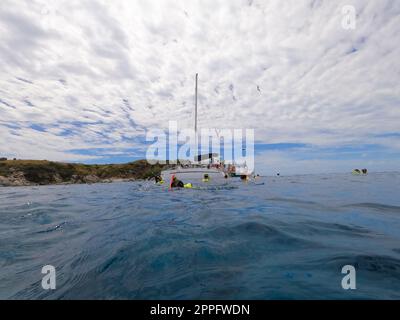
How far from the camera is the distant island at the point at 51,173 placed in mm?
57844

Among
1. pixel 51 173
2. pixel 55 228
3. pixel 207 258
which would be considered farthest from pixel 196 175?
pixel 51 173

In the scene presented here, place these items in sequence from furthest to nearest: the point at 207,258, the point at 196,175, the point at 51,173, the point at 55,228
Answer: the point at 51,173
the point at 196,175
the point at 55,228
the point at 207,258

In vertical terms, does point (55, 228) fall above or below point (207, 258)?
below

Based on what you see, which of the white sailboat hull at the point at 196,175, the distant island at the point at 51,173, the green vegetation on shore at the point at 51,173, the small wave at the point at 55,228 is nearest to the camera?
the small wave at the point at 55,228

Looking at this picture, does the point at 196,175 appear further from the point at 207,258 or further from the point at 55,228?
the point at 207,258

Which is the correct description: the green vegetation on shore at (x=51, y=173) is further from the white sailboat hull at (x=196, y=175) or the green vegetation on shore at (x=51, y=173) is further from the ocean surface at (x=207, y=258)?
the ocean surface at (x=207, y=258)

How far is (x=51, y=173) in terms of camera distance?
2547 inches

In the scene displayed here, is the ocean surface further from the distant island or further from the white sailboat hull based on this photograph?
the distant island

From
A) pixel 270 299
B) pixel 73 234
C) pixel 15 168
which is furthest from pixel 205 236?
pixel 15 168

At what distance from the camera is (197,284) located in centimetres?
347

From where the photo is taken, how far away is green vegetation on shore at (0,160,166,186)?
58.0 metres

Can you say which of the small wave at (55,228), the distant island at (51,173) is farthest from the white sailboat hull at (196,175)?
the distant island at (51,173)
